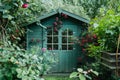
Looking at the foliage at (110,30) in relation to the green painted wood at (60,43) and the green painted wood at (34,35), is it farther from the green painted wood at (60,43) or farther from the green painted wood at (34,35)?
the green painted wood at (34,35)

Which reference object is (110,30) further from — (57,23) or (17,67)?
(57,23)

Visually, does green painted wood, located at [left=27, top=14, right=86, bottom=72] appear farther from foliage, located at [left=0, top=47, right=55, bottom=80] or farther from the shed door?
foliage, located at [left=0, top=47, right=55, bottom=80]

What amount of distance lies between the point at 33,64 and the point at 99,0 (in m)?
15.1

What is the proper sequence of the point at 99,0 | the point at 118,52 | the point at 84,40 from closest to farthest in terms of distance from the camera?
the point at 118,52, the point at 84,40, the point at 99,0

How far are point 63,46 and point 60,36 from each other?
1.47 feet

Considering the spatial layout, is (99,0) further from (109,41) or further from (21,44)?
(109,41)

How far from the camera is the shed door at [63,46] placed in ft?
32.6

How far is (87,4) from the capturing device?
1747cm

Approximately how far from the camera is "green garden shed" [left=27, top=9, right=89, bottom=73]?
9.88m

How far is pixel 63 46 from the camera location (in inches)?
Answer: 394

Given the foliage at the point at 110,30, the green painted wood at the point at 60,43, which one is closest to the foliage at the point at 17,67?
the foliage at the point at 110,30

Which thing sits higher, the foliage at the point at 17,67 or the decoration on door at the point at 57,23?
the decoration on door at the point at 57,23

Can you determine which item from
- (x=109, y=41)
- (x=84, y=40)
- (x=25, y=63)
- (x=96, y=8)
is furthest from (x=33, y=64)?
(x=96, y=8)

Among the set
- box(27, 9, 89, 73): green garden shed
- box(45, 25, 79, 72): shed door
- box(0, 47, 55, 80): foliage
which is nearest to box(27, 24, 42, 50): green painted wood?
Answer: box(27, 9, 89, 73): green garden shed
